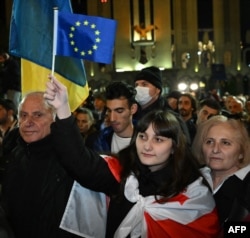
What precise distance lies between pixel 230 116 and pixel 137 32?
41232 mm

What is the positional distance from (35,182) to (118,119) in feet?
5.01

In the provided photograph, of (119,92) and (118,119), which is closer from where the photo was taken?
(118,119)

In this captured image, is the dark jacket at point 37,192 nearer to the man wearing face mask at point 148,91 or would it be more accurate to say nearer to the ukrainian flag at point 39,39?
the ukrainian flag at point 39,39

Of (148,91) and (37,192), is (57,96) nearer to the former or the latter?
(37,192)

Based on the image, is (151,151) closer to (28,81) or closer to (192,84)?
(28,81)

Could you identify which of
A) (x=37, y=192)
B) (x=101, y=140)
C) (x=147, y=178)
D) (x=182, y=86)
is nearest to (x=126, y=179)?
(x=147, y=178)

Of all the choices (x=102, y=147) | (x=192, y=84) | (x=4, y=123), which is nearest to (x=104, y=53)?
(x=102, y=147)

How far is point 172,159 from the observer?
3156 mm

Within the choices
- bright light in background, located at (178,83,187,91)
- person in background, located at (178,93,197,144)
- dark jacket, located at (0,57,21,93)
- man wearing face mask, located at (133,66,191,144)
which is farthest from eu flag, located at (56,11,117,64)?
bright light in background, located at (178,83,187,91)

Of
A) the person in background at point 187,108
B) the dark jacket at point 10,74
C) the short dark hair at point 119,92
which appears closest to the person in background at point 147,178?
the short dark hair at point 119,92

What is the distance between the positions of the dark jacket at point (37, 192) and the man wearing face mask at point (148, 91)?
2.13 m

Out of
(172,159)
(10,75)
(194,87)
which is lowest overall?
(172,159)

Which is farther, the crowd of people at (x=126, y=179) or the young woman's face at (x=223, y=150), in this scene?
the young woman's face at (x=223, y=150)

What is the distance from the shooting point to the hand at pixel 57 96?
2943 mm
